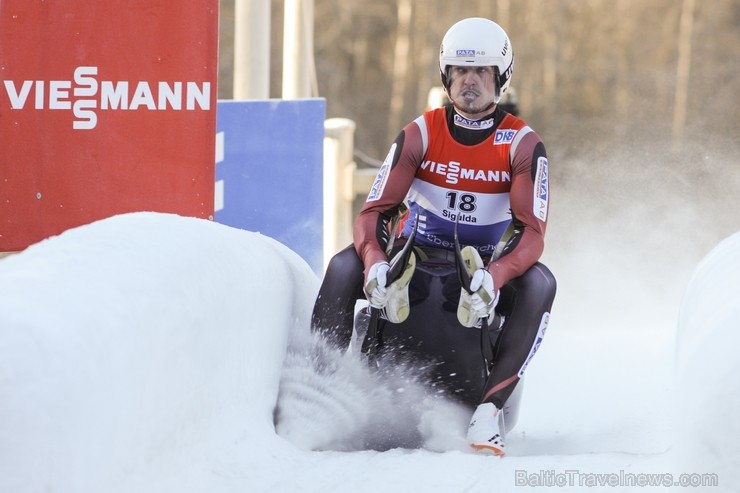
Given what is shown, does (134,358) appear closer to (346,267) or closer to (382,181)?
(346,267)

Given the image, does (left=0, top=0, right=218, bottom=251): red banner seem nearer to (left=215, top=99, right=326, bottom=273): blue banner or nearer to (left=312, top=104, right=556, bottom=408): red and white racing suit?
(left=312, top=104, right=556, bottom=408): red and white racing suit

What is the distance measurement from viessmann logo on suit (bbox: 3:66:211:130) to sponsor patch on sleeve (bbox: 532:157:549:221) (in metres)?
1.25

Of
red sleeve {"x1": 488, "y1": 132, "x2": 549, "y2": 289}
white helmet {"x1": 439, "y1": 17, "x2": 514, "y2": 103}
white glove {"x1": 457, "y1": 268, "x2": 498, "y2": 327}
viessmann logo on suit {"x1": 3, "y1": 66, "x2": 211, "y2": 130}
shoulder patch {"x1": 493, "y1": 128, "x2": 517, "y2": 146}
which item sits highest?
white helmet {"x1": 439, "y1": 17, "x2": 514, "y2": 103}

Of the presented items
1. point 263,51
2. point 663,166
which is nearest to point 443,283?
point 263,51

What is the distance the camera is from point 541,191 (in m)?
3.95

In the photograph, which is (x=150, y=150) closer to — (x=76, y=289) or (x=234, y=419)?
(x=234, y=419)

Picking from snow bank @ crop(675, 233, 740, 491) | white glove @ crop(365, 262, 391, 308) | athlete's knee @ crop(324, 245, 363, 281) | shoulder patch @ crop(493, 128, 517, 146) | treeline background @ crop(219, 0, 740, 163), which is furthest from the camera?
treeline background @ crop(219, 0, 740, 163)

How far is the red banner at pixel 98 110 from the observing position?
161 inches

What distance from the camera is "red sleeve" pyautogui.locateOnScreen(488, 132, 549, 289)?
3.78 meters

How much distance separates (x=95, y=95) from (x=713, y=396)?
106 inches

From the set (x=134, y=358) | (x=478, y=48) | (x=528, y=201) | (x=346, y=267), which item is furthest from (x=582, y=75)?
(x=134, y=358)

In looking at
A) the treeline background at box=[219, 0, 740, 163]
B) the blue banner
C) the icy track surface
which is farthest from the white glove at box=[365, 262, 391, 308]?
the treeline background at box=[219, 0, 740, 163]

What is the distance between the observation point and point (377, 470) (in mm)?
2814

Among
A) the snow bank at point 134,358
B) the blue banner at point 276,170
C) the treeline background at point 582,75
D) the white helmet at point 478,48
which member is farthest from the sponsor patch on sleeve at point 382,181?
the treeline background at point 582,75
